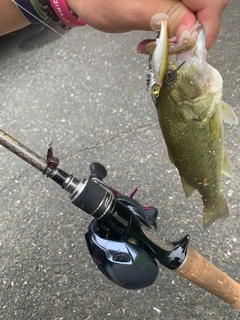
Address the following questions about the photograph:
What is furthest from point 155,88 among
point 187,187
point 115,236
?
point 115,236

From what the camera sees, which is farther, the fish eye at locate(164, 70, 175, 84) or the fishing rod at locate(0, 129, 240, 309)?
the fishing rod at locate(0, 129, 240, 309)

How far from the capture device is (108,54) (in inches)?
143

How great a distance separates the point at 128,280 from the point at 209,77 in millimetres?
787

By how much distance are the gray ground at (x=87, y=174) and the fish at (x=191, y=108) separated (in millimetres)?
875

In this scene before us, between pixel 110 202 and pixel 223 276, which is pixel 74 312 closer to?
pixel 223 276

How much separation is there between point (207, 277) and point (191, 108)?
80 cm

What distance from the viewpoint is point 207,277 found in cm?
171

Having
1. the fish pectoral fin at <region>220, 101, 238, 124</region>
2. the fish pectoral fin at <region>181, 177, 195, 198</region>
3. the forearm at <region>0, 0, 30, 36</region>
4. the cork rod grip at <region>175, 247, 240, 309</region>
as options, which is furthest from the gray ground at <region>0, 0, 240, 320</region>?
the forearm at <region>0, 0, 30, 36</region>

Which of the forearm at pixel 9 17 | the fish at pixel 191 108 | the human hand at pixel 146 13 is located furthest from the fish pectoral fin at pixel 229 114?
the forearm at pixel 9 17

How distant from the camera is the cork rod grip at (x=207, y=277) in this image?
1638 millimetres

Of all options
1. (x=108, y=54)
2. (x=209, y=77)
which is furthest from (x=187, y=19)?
(x=108, y=54)

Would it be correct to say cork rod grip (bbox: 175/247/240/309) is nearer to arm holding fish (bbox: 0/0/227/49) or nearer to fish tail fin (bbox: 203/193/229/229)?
fish tail fin (bbox: 203/193/229/229)

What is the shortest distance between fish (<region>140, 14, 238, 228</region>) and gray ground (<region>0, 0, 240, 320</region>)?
0.88m

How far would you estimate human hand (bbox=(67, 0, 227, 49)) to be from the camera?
120 cm
